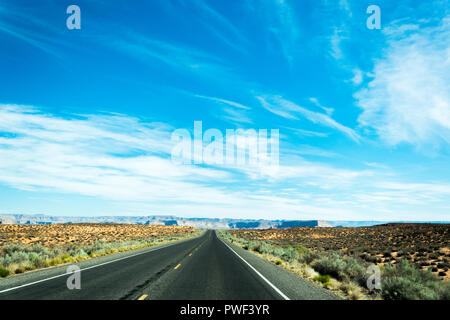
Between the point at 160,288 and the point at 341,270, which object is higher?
the point at 160,288

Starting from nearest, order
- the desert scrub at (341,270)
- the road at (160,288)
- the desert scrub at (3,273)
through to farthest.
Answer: the road at (160,288)
the desert scrub at (3,273)
the desert scrub at (341,270)

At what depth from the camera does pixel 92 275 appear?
36.2ft

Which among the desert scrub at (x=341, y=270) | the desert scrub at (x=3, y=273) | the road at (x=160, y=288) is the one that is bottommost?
the desert scrub at (x=341, y=270)

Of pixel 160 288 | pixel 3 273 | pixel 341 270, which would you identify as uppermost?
pixel 160 288

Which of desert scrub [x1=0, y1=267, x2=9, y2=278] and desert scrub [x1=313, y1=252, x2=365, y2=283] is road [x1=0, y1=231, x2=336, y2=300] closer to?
desert scrub [x1=0, y1=267, x2=9, y2=278]

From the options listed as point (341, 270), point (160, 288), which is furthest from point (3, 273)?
point (341, 270)

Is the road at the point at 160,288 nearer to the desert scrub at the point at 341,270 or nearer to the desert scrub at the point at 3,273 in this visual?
the desert scrub at the point at 3,273

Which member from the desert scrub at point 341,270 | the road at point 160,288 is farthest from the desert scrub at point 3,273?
the desert scrub at point 341,270

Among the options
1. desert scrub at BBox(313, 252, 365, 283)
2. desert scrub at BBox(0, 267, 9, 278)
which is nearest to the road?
desert scrub at BBox(0, 267, 9, 278)

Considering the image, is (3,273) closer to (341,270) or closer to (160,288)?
(160,288)

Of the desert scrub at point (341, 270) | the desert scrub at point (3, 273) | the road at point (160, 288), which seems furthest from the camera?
the desert scrub at point (341, 270)
